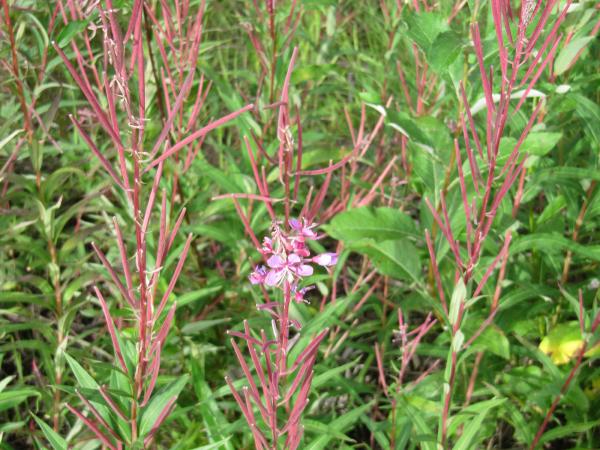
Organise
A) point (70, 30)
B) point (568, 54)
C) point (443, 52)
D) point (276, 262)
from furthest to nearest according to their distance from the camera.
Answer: point (568, 54)
point (70, 30)
point (443, 52)
point (276, 262)

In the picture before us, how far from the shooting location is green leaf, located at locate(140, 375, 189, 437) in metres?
1.51

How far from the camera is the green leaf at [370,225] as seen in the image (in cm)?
197

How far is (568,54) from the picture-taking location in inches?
81.6

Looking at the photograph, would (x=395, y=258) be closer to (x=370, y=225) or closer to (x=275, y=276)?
(x=370, y=225)

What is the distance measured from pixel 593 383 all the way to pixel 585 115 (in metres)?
0.84

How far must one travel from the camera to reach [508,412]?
2152 mm

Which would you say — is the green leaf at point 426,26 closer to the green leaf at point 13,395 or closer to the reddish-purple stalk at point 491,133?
the reddish-purple stalk at point 491,133

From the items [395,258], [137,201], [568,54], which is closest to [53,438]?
[137,201]

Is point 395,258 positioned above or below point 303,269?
below

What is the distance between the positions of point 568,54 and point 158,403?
4.72ft

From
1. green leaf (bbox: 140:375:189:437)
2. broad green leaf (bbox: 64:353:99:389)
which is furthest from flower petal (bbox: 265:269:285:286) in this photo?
broad green leaf (bbox: 64:353:99:389)

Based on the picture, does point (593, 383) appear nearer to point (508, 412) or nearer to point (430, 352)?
point (508, 412)

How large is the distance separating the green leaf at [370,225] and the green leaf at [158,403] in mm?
625

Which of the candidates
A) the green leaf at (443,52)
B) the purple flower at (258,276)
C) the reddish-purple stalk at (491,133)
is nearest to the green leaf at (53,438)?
the purple flower at (258,276)
